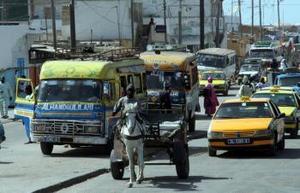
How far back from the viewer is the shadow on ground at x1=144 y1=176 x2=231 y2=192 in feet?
46.2

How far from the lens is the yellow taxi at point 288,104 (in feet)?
84.1

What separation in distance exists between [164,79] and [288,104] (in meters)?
4.46

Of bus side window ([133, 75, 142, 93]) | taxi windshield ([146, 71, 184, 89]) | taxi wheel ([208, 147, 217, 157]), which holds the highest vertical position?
bus side window ([133, 75, 142, 93])

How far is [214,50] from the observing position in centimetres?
6650

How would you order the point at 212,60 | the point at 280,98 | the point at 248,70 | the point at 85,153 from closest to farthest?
the point at 85,153
the point at 280,98
the point at 212,60
the point at 248,70

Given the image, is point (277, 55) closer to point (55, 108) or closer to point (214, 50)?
point (214, 50)

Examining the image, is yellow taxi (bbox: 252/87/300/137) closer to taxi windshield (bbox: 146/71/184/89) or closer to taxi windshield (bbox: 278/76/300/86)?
taxi windshield (bbox: 146/71/184/89)

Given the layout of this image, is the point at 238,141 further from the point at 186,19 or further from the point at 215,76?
the point at 186,19

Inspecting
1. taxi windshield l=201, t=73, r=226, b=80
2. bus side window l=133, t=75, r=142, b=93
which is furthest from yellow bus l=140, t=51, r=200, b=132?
taxi windshield l=201, t=73, r=226, b=80

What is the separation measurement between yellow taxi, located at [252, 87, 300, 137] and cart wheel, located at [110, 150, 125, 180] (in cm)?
1111

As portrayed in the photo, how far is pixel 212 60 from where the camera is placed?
65.2 metres

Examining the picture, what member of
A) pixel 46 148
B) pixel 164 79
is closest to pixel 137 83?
pixel 46 148

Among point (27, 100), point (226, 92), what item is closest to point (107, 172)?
point (27, 100)

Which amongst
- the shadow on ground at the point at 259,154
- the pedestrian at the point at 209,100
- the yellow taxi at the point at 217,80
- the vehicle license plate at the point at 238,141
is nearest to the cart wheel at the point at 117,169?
the vehicle license plate at the point at 238,141
